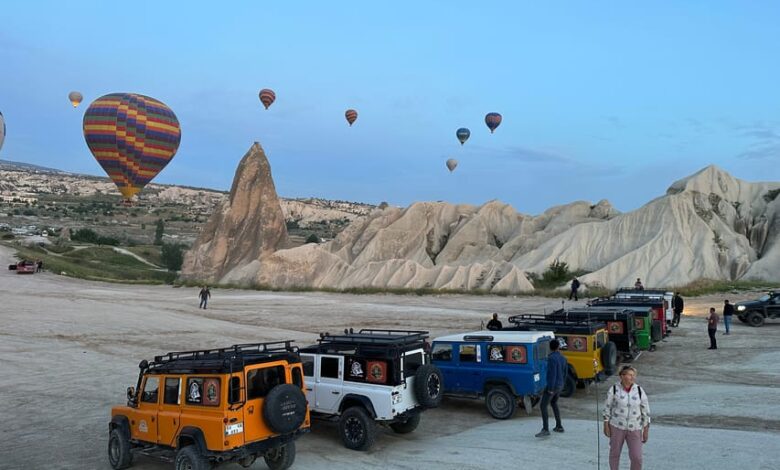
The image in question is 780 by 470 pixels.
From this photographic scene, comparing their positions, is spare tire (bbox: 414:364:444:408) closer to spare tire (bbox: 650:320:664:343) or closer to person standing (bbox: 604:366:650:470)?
person standing (bbox: 604:366:650:470)

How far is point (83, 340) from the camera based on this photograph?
26.6 metres

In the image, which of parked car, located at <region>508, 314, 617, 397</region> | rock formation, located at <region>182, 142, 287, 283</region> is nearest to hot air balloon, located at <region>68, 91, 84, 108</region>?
rock formation, located at <region>182, 142, 287, 283</region>

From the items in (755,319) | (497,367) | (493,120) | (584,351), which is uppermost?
(493,120)

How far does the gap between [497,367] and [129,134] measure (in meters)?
40.2

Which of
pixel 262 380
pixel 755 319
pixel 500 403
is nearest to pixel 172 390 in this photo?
pixel 262 380

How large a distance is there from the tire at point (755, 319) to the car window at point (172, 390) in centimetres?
2595

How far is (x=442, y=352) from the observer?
14289 millimetres

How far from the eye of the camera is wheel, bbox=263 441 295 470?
998 cm

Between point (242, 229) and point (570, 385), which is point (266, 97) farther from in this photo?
point (570, 385)


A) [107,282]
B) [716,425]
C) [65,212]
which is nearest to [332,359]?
[716,425]

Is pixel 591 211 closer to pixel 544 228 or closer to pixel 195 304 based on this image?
pixel 544 228

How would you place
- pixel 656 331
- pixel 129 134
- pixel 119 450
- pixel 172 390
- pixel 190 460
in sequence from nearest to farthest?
pixel 190 460 → pixel 172 390 → pixel 119 450 → pixel 656 331 → pixel 129 134

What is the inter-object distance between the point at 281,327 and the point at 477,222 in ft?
→ 165

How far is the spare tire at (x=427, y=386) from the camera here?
11.3 m
